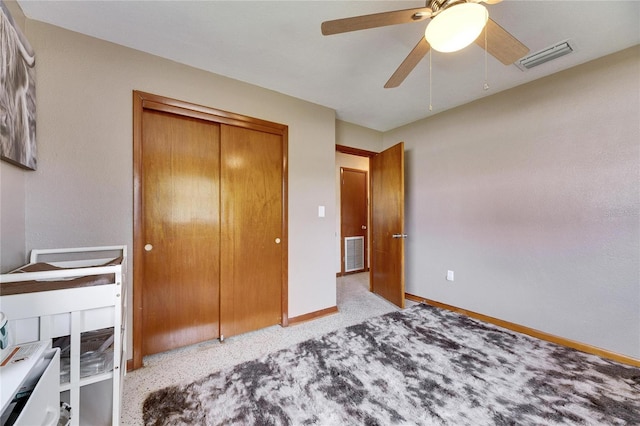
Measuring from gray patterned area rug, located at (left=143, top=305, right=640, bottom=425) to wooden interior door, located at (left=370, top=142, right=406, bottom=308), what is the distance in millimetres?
965

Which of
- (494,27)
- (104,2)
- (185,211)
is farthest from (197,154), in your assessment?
(494,27)

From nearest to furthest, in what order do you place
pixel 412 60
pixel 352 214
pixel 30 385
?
pixel 30 385 < pixel 412 60 < pixel 352 214

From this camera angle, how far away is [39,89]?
151 cm

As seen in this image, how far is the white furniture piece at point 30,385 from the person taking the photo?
24.5 inches

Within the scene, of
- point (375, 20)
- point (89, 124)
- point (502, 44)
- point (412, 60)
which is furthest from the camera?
point (89, 124)

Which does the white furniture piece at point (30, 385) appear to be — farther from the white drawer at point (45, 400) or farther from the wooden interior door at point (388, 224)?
the wooden interior door at point (388, 224)

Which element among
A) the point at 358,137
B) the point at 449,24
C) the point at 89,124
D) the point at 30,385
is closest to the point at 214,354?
the point at 30,385

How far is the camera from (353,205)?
4.70 m

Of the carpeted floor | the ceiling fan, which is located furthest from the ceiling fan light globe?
the carpeted floor

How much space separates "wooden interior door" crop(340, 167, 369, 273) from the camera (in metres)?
4.55

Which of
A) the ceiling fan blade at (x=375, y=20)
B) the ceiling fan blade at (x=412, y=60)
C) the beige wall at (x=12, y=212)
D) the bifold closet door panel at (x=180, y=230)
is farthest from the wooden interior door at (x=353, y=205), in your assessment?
the beige wall at (x=12, y=212)

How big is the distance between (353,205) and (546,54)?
3.27m

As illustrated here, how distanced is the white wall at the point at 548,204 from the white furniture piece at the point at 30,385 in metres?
3.24

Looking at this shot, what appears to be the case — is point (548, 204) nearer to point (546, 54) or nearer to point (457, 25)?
point (546, 54)
